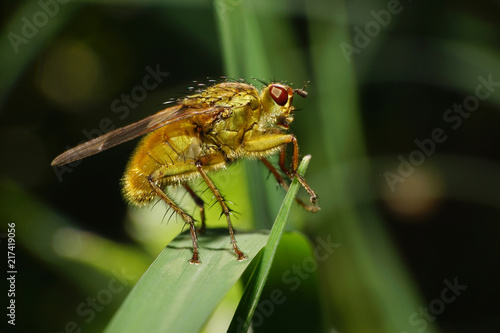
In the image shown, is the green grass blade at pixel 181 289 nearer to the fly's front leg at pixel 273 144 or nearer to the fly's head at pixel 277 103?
the fly's front leg at pixel 273 144

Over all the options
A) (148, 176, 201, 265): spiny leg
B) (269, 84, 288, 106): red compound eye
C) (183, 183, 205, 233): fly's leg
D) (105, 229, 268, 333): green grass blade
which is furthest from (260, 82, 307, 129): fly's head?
(105, 229, 268, 333): green grass blade

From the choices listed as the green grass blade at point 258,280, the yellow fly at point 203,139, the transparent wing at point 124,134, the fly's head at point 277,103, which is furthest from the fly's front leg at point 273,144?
the green grass blade at point 258,280

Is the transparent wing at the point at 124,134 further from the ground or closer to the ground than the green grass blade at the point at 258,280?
further from the ground

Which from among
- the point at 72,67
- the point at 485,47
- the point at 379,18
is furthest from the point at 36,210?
the point at 485,47

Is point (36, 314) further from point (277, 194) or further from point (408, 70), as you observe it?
point (408, 70)

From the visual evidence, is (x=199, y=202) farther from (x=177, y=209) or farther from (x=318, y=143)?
(x=318, y=143)

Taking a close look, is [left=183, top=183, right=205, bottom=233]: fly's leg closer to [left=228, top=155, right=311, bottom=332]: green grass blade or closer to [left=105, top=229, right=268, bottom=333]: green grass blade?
[left=105, top=229, right=268, bottom=333]: green grass blade
